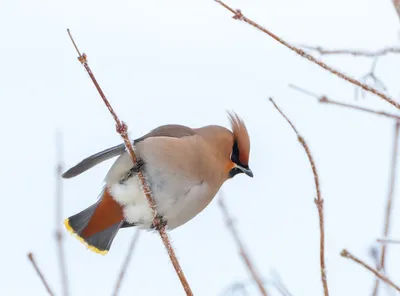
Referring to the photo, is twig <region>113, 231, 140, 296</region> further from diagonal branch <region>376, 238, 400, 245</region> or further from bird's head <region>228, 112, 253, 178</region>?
bird's head <region>228, 112, 253, 178</region>

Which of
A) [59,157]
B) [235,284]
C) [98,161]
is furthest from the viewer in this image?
[98,161]

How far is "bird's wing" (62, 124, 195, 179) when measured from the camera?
3.19 m

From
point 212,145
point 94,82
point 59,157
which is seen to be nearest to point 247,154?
point 212,145

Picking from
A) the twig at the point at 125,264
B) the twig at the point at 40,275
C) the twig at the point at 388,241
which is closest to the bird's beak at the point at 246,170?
the twig at the point at 125,264

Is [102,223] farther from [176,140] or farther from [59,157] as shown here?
[59,157]

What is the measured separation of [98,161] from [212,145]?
0.75 metres

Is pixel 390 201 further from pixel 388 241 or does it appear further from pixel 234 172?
pixel 234 172

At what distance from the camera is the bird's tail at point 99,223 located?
11.4 ft

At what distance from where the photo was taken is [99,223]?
354 centimetres

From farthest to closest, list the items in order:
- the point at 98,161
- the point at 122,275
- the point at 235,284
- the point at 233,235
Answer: the point at 98,161 < the point at 122,275 < the point at 233,235 < the point at 235,284

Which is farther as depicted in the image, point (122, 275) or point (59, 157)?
point (59, 157)

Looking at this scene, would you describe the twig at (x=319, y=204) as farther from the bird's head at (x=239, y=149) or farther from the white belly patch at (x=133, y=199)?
the bird's head at (x=239, y=149)

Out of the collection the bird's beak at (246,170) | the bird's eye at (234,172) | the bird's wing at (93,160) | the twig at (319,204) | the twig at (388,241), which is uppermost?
the bird's wing at (93,160)

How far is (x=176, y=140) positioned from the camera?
3.57 metres
